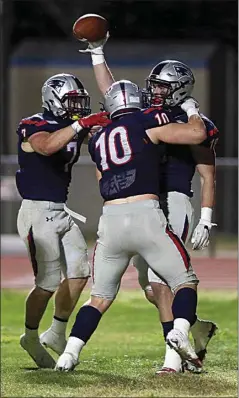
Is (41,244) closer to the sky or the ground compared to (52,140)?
closer to the ground

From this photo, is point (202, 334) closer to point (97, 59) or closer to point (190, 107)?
point (190, 107)

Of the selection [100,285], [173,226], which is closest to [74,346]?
[100,285]

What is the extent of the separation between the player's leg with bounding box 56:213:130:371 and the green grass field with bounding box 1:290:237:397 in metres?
0.11

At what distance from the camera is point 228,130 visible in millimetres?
17828

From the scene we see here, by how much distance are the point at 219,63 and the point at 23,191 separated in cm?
1264

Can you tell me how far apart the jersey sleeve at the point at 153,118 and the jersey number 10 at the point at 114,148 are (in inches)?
3.4

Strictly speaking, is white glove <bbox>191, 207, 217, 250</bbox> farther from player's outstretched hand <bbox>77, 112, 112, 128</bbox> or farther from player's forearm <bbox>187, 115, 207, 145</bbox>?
player's outstretched hand <bbox>77, 112, 112, 128</bbox>

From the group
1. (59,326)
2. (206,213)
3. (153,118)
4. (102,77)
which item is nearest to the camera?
(153,118)

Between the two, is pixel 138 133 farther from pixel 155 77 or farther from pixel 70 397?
pixel 70 397

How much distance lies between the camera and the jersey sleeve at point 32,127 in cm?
514

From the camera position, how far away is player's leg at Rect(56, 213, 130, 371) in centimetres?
489

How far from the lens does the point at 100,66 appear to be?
17.0 feet

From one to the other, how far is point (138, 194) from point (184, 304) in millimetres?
477

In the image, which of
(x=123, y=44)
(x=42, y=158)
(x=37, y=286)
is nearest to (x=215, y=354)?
(x=37, y=286)
